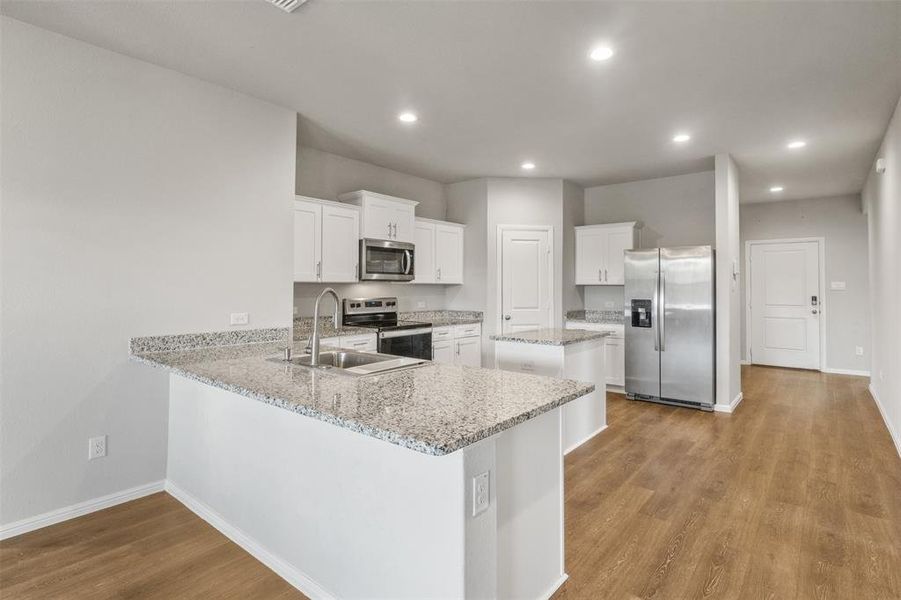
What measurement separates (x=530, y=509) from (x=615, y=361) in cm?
425

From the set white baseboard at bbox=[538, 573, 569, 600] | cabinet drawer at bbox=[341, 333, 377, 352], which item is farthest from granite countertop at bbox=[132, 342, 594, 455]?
cabinet drawer at bbox=[341, 333, 377, 352]

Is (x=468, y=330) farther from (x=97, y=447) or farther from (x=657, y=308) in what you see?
(x=97, y=447)

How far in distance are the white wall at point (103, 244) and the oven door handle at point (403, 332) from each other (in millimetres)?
1273

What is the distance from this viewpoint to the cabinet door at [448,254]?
5.61m

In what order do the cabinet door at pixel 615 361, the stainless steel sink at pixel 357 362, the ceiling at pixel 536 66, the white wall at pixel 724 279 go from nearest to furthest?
the stainless steel sink at pixel 357 362 → the ceiling at pixel 536 66 → the white wall at pixel 724 279 → the cabinet door at pixel 615 361

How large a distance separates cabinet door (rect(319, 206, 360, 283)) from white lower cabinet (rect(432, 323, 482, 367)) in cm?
114

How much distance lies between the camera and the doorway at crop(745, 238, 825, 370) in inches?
278

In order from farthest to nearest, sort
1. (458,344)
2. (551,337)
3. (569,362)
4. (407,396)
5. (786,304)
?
(786,304) → (458,344) → (551,337) → (569,362) → (407,396)

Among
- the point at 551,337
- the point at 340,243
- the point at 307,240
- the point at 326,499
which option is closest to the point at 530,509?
the point at 326,499

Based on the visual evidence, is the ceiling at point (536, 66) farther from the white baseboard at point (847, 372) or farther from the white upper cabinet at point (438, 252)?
the white baseboard at point (847, 372)

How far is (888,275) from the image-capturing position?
13.2 ft

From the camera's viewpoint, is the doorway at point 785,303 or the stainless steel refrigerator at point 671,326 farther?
the doorway at point 785,303

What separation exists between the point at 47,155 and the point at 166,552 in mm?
2180

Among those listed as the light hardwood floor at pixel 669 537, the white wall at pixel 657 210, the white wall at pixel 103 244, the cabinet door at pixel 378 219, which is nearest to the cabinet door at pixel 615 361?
the white wall at pixel 657 210
